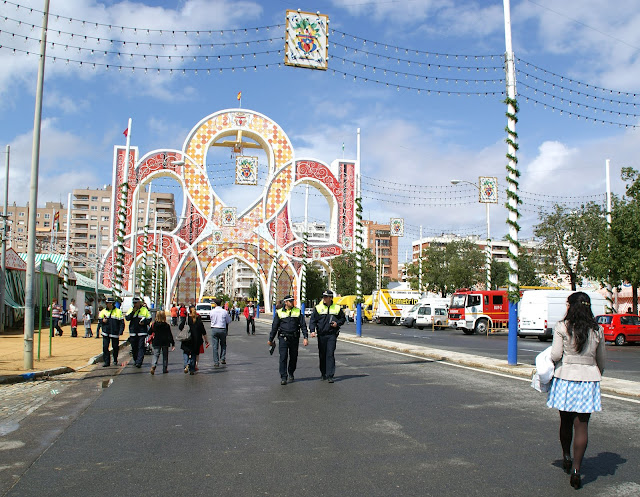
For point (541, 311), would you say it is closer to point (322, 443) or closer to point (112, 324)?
point (112, 324)

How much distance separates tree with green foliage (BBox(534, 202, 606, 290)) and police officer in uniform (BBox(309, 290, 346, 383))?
35.0m

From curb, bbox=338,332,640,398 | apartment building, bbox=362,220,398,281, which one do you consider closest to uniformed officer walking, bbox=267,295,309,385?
curb, bbox=338,332,640,398

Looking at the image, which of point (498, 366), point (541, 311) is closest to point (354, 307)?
point (541, 311)

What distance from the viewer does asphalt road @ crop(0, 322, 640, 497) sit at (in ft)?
16.7

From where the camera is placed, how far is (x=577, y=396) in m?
5.17

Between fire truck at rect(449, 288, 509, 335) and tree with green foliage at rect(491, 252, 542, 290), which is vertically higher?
tree with green foliage at rect(491, 252, 542, 290)

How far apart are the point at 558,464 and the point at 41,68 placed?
1344 centimetres

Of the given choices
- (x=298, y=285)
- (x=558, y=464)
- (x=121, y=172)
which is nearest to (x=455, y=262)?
(x=298, y=285)

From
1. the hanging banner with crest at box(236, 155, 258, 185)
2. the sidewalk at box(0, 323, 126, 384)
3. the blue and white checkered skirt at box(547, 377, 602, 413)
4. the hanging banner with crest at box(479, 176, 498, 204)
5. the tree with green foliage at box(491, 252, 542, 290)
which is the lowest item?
the sidewalk at box(0, 323, 126, 384)

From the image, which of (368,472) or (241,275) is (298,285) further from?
(241,275)

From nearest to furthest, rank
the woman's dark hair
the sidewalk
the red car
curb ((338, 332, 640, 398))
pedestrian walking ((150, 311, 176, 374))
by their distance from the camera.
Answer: the woman's dark hair → curb ((338, 332, 640, 398)) → the sidewalk → pedestrian walking ((150, 311, 176, 374)) → the red car

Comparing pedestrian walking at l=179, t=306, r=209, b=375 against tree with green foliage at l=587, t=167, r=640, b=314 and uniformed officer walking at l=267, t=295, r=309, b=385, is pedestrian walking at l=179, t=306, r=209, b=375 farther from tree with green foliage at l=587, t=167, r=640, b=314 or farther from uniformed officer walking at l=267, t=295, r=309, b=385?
tree with green foliage at l=587, t=167, r=640, b=314

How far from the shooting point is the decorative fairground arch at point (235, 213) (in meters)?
64.9

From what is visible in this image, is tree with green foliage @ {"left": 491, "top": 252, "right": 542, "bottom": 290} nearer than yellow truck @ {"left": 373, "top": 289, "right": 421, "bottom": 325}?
No
